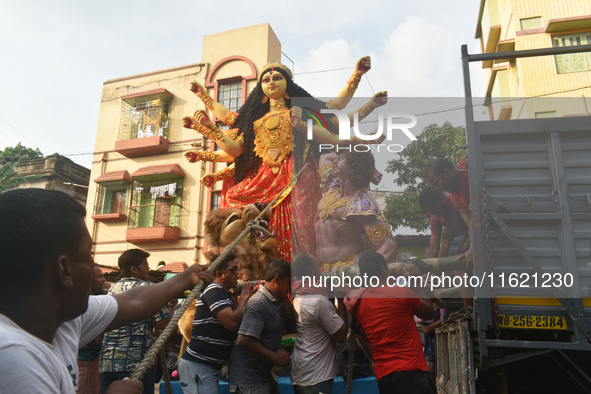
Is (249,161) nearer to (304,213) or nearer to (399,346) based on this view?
(304,213)

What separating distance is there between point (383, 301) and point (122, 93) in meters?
17.8

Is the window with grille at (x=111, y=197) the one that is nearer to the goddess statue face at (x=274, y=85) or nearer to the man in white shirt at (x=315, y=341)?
the goddess statue face at (x=274, y=85)

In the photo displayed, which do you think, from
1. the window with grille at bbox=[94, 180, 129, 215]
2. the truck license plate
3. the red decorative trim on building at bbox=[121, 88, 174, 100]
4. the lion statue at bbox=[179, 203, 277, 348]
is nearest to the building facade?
the window with grille at bbox=[94, 180, 129, 215]

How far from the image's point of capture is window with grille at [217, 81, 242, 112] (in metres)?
15.6

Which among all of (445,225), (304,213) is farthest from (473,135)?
(304,213)

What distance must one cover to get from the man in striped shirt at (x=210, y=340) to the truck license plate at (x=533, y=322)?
82.3 inches

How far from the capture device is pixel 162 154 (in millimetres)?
16875

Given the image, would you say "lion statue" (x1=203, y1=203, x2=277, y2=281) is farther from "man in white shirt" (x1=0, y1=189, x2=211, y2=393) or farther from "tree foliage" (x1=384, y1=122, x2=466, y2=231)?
"man in white shirt" (x1=0, y1=189, x2=211, y2=393)

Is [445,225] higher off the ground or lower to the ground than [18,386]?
higher

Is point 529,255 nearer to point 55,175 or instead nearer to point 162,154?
point 162,154

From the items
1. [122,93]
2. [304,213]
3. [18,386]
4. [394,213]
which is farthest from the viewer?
[122,93]

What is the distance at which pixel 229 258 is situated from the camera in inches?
148

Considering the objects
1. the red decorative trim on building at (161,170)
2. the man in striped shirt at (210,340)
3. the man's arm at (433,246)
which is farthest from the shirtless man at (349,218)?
the red decorative trim on building at (161,170)

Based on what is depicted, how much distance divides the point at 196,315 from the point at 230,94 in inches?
524
